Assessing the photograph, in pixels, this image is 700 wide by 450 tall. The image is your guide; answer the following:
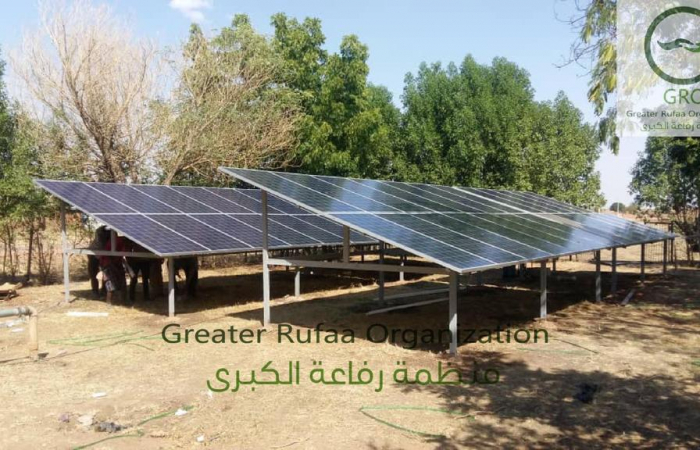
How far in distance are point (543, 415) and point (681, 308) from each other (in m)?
10.0

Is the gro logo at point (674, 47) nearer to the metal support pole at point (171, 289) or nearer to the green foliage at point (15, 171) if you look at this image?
the metal support pole at point (171, 289)

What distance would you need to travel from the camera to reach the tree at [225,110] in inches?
874

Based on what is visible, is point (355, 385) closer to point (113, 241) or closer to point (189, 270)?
point (113, 241)

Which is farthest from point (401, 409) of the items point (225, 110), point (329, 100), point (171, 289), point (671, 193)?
point (671, 193)

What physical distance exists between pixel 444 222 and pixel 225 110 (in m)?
14.5

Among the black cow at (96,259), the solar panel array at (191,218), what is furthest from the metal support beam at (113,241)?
the black cow at (96,259)

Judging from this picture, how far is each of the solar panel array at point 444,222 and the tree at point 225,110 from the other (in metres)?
9.77

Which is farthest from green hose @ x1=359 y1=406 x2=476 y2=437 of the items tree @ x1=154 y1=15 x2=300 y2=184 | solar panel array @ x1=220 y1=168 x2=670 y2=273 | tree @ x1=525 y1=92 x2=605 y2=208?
tree @ x1=525 y1=92 x2=605 y2=208

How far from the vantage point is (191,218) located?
15250mm

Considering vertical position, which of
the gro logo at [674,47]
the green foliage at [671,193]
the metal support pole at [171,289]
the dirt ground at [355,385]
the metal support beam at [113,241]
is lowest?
the dirt ground at [355,385]

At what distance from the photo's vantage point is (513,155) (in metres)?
31.9

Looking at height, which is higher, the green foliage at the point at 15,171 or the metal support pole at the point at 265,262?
the green foliage at the point at 15,171

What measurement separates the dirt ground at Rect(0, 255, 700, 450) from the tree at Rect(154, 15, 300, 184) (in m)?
8.95

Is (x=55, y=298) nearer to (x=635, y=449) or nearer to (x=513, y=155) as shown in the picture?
(x=635, y=449)
